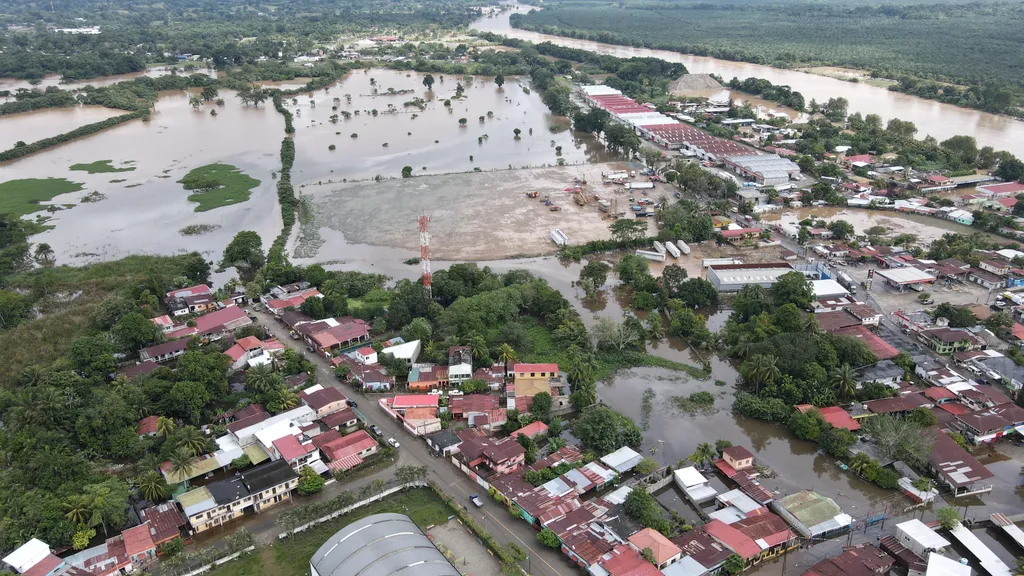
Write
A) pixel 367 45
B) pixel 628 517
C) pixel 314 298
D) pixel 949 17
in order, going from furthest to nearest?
pixel 949 17, pixel 367 45, pixel 314 298, pixel 628 517

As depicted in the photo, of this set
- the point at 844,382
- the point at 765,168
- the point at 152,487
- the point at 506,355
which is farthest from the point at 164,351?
the point at 765,168

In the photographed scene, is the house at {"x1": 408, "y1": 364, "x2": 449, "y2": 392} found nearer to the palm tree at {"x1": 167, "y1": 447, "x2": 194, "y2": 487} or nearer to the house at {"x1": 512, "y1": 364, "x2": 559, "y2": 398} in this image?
the house at {"x1": 512, "y1": 364, "x2": 559, "y2": 398}

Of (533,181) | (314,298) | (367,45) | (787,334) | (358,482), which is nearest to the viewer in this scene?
(358,482)

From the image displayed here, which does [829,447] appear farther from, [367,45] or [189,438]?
[367,45]

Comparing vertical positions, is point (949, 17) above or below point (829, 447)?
above

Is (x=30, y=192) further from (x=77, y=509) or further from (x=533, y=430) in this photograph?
(x=533, y=430)

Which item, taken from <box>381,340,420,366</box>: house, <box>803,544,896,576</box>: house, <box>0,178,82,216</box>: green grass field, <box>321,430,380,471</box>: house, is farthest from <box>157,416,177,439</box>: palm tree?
<box>0,178,82,216</box>: green grass field

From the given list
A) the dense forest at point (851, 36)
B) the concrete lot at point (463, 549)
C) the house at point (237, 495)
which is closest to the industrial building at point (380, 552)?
the concrete lot at point (463, 549)

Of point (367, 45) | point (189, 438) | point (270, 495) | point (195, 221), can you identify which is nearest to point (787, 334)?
point (270, 495)

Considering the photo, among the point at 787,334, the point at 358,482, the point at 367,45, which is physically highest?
the point at 367,45
